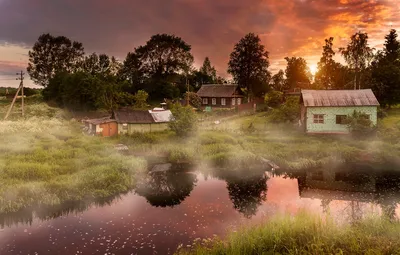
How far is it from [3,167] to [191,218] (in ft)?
44.4

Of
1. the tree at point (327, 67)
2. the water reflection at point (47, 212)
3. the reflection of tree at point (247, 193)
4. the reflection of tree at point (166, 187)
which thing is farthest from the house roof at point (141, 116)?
the tree at point (327, 67)

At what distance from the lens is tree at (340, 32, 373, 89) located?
5344 centimetres

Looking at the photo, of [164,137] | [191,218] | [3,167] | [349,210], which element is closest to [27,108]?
[164,137]

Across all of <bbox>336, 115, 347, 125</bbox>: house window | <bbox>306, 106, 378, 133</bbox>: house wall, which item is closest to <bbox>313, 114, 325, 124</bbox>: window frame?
<bbox>306, 106, 378, 133</bbox>: house wall

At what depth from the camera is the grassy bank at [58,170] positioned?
61.5 ft

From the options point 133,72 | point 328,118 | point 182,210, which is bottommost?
point 182,210

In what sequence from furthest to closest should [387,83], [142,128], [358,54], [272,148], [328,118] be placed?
1. [358,54]
2. [387,83]
3. [142,128]
4. [328,118]
5. [272,148]

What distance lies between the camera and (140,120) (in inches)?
1453

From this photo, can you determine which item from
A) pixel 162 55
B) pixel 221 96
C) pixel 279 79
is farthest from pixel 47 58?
pixel 279 79

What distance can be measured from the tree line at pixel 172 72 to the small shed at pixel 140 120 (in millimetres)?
13805

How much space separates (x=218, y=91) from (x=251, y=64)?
8.43m

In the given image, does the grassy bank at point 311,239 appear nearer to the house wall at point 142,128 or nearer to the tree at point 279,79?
the house wall at point 142,128

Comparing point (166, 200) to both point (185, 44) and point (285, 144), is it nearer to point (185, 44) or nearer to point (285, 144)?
point (285, 144)

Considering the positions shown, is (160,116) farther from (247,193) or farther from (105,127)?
(247,193)
